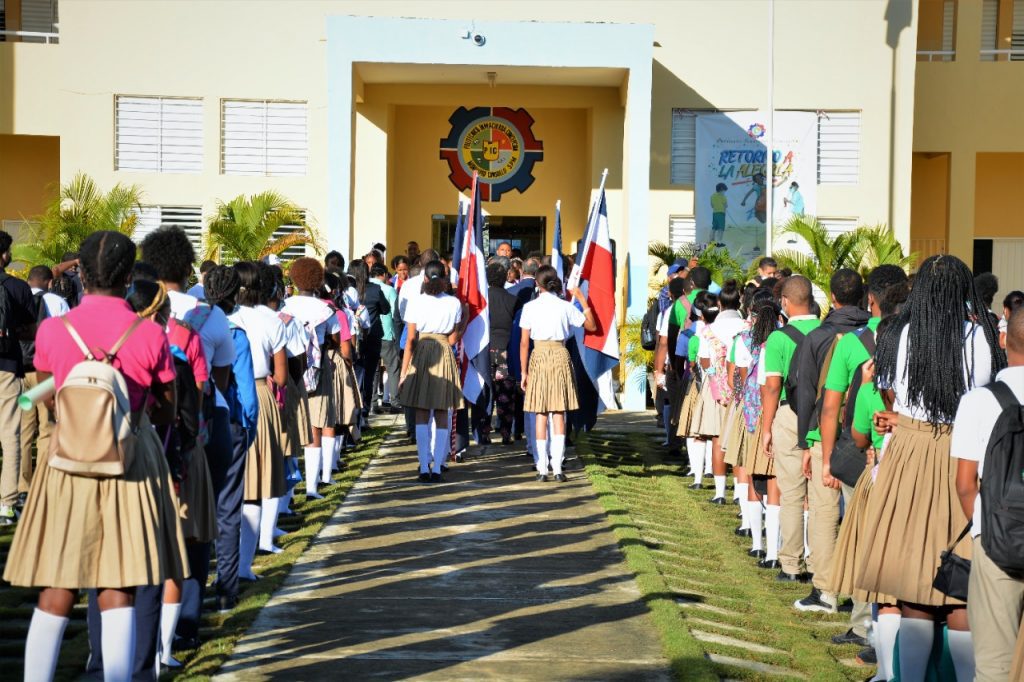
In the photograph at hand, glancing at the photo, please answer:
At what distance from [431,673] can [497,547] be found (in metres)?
3.28

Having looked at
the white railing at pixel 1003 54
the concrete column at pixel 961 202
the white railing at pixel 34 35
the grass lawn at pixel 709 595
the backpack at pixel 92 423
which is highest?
the white railing at pixel 1003 54

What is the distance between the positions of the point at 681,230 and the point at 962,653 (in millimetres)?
17607

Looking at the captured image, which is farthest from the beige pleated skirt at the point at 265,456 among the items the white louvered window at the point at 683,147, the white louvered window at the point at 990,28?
the white louvered window at the point at 990,28

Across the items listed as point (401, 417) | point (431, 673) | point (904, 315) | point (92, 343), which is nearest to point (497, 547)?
point (431, 673)

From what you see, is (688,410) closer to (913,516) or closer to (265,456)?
(265,456)

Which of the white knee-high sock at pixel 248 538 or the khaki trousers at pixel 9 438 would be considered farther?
the khaki trousers at pixel 9 438

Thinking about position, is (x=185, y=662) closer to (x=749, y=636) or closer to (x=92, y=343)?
(x=92, y=343)

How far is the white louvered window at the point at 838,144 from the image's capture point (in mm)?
22516

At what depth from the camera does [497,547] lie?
31.8 ft

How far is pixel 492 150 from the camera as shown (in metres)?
25.2

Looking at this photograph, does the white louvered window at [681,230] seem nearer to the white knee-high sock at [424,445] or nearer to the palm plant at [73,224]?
Result: the palm plant at [73,224]

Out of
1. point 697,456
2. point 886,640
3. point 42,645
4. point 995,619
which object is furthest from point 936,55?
point 42,645

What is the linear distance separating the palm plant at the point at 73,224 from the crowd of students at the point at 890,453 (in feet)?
34.7

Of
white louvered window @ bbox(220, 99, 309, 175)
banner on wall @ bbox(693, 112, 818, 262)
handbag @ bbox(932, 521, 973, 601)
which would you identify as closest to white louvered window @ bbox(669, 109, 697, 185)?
banner on wall @ bbox(693, 112, 818, 262)
